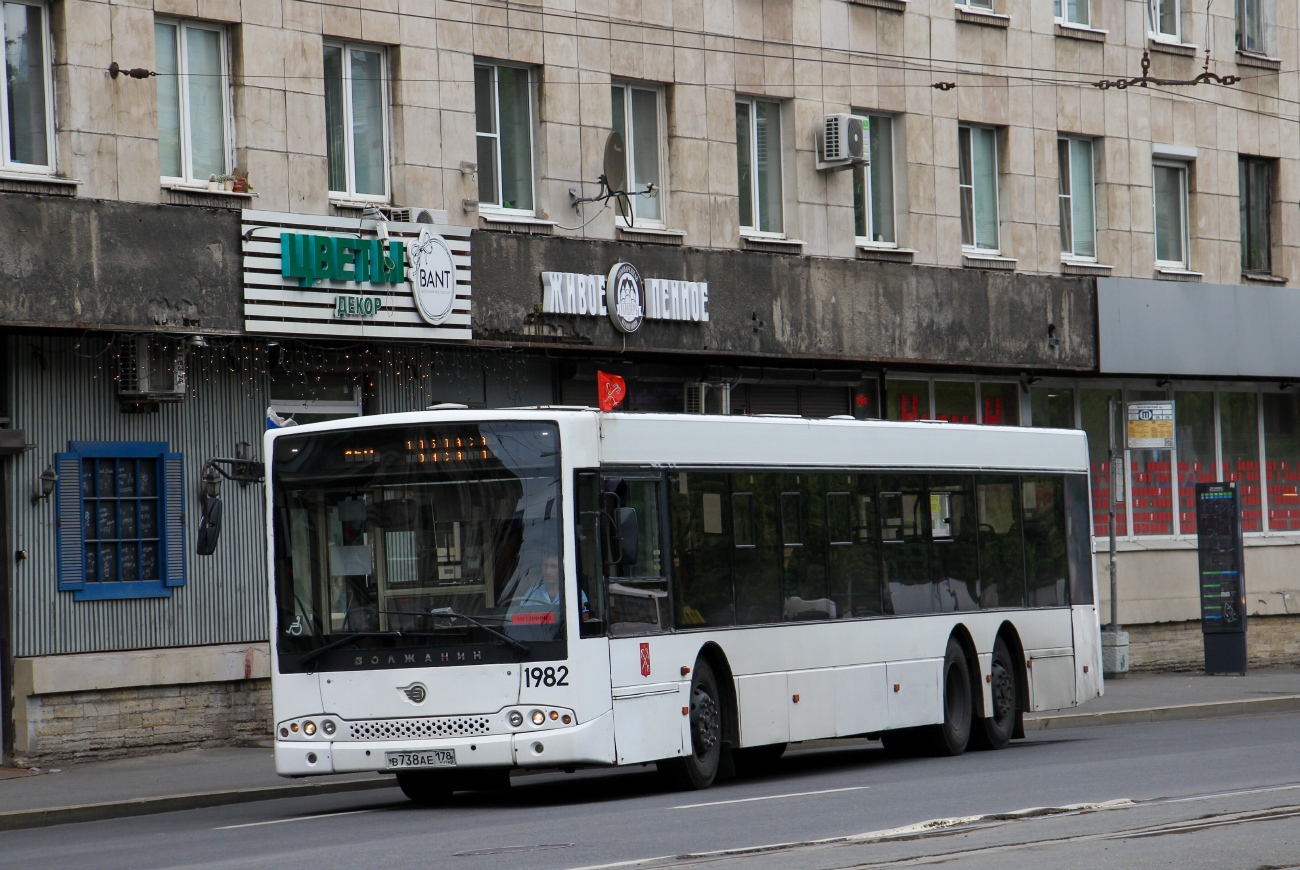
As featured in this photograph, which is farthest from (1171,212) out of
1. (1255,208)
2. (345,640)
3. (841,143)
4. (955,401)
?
(345,640)

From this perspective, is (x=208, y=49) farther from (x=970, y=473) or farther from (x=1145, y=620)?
(x=1145, y=620)

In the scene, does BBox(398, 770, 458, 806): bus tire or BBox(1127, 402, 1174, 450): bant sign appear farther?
BBox(1127, 402, 1174, 450): bant sign

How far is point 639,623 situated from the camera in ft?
47.9

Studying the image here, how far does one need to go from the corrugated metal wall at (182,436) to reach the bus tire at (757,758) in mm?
5166

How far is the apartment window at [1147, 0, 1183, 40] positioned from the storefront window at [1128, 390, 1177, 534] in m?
5.43

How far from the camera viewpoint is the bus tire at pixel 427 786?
50.6 feet

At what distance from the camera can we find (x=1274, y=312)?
32.3 metres

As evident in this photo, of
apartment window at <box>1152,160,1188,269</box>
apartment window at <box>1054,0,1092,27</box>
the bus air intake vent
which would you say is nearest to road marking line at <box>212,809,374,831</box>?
the bus air intake vent

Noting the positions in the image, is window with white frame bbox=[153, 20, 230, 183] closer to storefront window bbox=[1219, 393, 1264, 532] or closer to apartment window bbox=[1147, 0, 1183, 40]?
apartment window bbox=[1147, 0, 1183, 40]

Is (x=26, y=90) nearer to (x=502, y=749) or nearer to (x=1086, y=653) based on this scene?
(x=502, y=749)

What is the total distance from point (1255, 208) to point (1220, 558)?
6.80 m

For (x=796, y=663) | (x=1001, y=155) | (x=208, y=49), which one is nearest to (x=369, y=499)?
(x=796, y=663)

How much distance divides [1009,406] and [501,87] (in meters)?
10.1

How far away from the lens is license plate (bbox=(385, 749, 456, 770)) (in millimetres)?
13844
